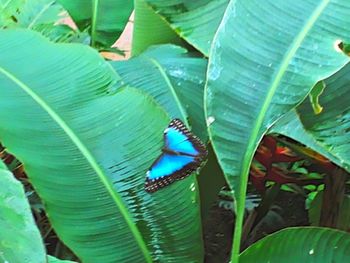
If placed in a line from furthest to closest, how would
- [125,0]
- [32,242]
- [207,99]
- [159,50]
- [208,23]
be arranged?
[125,0], [159,50], [208,23], [207,99], [32,242]

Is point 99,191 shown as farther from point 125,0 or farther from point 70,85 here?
point 125,0

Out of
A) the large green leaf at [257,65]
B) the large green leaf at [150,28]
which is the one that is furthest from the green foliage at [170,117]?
the large green leaf at [150,28]

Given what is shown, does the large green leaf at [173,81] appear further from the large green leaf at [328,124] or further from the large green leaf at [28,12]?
the large green leaf at [28,12]

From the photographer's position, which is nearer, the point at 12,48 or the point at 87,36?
the point at 12,48

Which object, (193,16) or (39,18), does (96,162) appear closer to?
(193,16)

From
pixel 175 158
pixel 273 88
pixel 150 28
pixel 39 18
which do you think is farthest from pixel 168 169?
pixel 39 18

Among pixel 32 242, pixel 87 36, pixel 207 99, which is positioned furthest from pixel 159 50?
pixel 32 242

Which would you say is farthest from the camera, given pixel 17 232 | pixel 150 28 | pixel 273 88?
pixel 150 28

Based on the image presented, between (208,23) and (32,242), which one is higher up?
(208,23)
